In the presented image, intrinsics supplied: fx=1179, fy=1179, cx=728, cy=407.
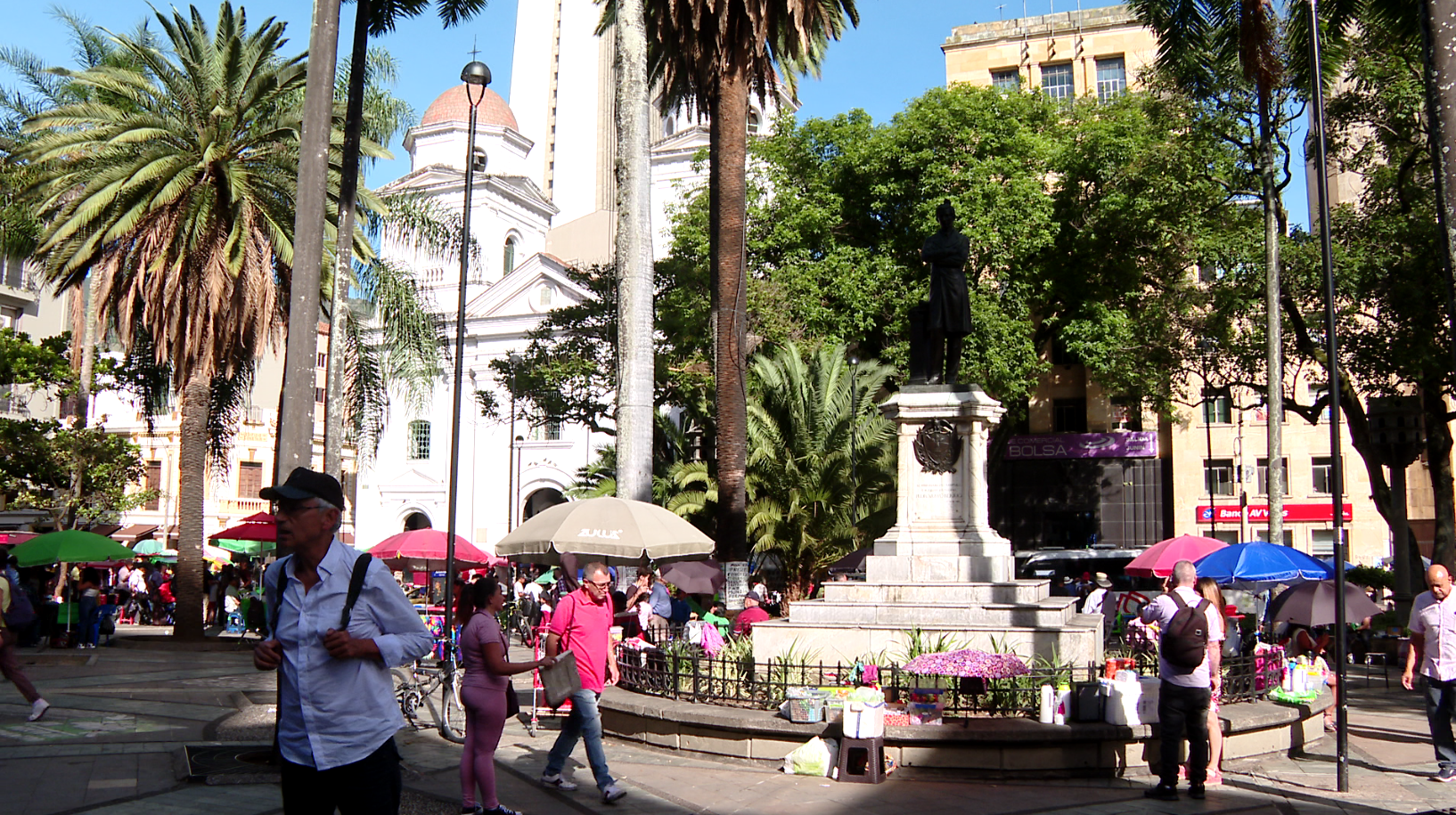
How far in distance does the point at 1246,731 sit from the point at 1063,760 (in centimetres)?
204

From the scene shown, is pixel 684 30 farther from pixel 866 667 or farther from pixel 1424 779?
pixel 1424 779

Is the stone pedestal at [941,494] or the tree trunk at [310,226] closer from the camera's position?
the tree trunk at [310,226]

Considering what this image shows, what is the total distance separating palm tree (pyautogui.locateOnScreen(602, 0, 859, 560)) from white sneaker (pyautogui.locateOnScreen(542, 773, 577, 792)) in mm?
9556

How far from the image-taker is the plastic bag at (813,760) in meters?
8.98

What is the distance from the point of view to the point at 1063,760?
9.00 metres

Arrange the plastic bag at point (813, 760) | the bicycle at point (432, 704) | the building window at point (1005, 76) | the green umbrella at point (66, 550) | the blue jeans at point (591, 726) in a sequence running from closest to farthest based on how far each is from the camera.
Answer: the blue jeans at point (591, 726) < the plastic bag at point (813, 760) < the bicycle at point (432, 704) < the green umbrella at point (66, 550) < the building window at point (1005, 76)

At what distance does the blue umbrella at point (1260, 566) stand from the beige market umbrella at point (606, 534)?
732 centimetres

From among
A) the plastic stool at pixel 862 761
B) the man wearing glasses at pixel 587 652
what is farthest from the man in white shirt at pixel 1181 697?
the man wearing glasses at pixel 587 652

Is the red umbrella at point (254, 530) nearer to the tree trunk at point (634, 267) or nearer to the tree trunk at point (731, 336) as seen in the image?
the tree trunk at point (731, 336)

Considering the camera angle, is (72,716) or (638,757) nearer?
(638,757)

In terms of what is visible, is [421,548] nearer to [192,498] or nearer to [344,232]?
[192,498]

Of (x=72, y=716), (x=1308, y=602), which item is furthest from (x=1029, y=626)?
(x=72, y=716)

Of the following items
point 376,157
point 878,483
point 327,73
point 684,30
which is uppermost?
point 684,30

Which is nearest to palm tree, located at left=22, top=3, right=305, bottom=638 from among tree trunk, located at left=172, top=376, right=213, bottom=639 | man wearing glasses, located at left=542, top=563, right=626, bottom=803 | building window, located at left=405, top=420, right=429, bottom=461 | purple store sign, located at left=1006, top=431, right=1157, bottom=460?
tree trunk, located at left=172, top=376, right=213, bottom=639
